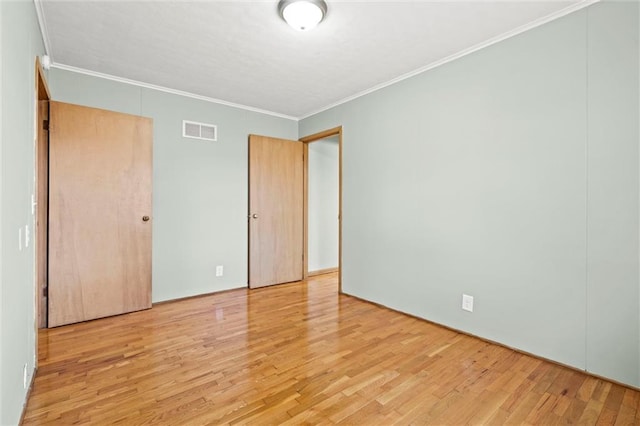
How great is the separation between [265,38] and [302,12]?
55cm

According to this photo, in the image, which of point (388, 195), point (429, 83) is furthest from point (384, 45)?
point (388, 195)

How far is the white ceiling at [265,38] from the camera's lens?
7.07 ft

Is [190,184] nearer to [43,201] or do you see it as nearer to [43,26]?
[43,201]

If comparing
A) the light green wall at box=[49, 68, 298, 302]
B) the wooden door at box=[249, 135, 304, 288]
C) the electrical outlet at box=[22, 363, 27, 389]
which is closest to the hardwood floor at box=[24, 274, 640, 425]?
the electrical outlet at box=[22, 363, 27, 389]

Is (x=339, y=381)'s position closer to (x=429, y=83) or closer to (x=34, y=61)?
(x=429, y=83)

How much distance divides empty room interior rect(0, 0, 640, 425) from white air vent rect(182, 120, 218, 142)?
32 millimetres

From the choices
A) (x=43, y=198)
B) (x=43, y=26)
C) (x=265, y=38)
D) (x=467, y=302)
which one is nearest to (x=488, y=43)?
(x=265, y=38)

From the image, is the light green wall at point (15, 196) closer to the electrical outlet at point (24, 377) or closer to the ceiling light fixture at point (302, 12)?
the electrical outlet at point (24, 377)

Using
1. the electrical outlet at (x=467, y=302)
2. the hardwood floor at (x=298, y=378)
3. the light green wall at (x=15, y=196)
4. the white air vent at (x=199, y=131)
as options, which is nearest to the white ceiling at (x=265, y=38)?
the white air vent at (x=199, y=131)

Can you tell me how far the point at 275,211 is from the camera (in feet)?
14.6

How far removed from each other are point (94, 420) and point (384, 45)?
3172 millimetres

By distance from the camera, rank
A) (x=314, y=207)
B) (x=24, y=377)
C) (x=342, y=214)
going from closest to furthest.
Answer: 1. (x=24, y=377)
2. (x=342, y=214)
3. (x=314, y=207)

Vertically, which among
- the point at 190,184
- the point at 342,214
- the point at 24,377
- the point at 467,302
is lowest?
the point at 24,377

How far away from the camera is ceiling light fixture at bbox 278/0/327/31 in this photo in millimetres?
2046
